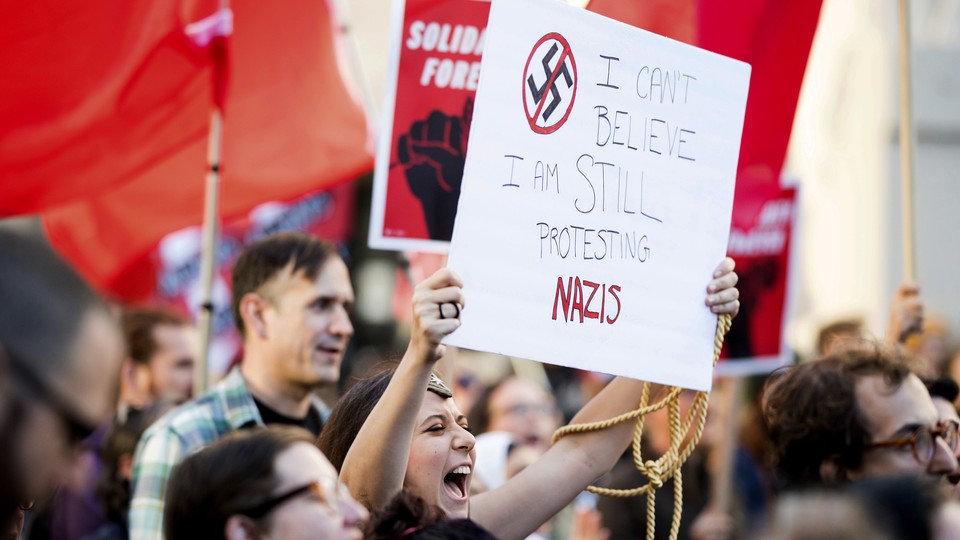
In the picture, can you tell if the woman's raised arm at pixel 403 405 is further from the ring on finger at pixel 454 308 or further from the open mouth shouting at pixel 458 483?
the open mouth shouting at pixel 458 483

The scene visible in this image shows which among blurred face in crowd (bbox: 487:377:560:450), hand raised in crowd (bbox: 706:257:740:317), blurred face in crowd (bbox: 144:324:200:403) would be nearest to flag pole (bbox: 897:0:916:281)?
blurred face in crowd (bbox: 487:377:560:450)

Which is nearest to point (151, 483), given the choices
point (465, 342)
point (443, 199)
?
point (443, 199)

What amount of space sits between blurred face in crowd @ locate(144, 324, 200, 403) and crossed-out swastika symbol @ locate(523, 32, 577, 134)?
123 inches

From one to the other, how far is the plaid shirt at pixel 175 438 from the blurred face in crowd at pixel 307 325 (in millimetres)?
175

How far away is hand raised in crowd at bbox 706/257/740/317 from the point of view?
3104mm

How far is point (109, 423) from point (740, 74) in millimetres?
3435

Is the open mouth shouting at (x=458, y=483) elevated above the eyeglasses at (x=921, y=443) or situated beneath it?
situated beneath

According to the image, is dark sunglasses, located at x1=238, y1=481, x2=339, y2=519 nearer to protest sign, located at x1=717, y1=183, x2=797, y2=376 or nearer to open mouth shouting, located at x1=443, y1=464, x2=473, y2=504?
open mouth shouting, located at x1=443, y1=464, x2=473, y2=504

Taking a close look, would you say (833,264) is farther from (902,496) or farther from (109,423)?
(902,496)

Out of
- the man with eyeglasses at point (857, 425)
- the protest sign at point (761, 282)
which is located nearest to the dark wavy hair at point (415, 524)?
the man with eyeglasses at point (857, 425)

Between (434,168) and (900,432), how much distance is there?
5.56ft

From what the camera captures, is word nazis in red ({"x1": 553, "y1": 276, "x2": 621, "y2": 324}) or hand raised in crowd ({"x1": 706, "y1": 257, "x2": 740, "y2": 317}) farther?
hand raised in crowd ({"x1": 706, "y1": 257, "x2": 740, "y2": 317})

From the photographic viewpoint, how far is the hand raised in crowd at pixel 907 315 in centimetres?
461

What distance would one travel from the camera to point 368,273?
18781mm
